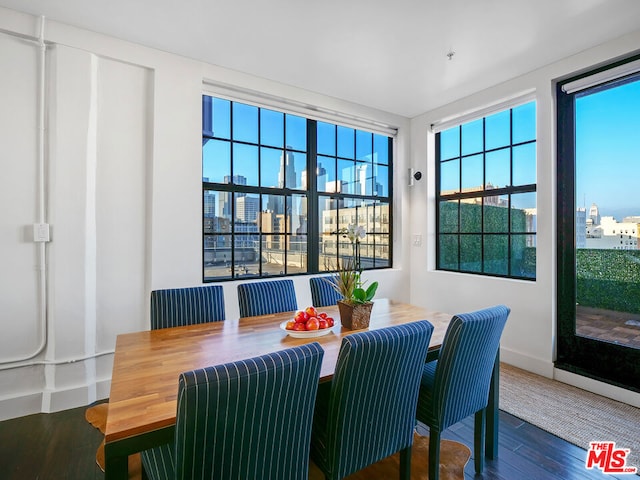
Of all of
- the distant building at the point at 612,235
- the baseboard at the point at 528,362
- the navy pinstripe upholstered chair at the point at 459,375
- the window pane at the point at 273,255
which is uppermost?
the distant building at the point at 612,235

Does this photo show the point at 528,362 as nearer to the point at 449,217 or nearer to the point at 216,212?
the point at 449,217

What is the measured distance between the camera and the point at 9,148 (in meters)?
2.33

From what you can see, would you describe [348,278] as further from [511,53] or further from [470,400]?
[511,53]

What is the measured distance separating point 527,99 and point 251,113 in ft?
8.74

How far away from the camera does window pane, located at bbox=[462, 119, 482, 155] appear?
3757 mm

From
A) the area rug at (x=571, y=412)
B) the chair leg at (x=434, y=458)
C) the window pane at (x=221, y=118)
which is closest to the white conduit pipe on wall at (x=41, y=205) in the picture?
the window pane at (x=221, y=118)

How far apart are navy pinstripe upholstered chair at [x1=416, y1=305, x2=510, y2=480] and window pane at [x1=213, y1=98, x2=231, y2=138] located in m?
2.68

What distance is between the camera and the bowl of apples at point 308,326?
1855 millimetres

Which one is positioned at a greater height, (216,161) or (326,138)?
(326,138)

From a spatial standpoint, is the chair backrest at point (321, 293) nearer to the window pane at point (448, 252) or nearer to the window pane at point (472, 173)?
the window pane at point (448, 252)

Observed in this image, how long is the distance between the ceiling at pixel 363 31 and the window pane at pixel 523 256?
1.57 meters

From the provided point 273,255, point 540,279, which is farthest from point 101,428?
point 540,279

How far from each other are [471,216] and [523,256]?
2.41ft

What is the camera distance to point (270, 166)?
3508 millimetres
